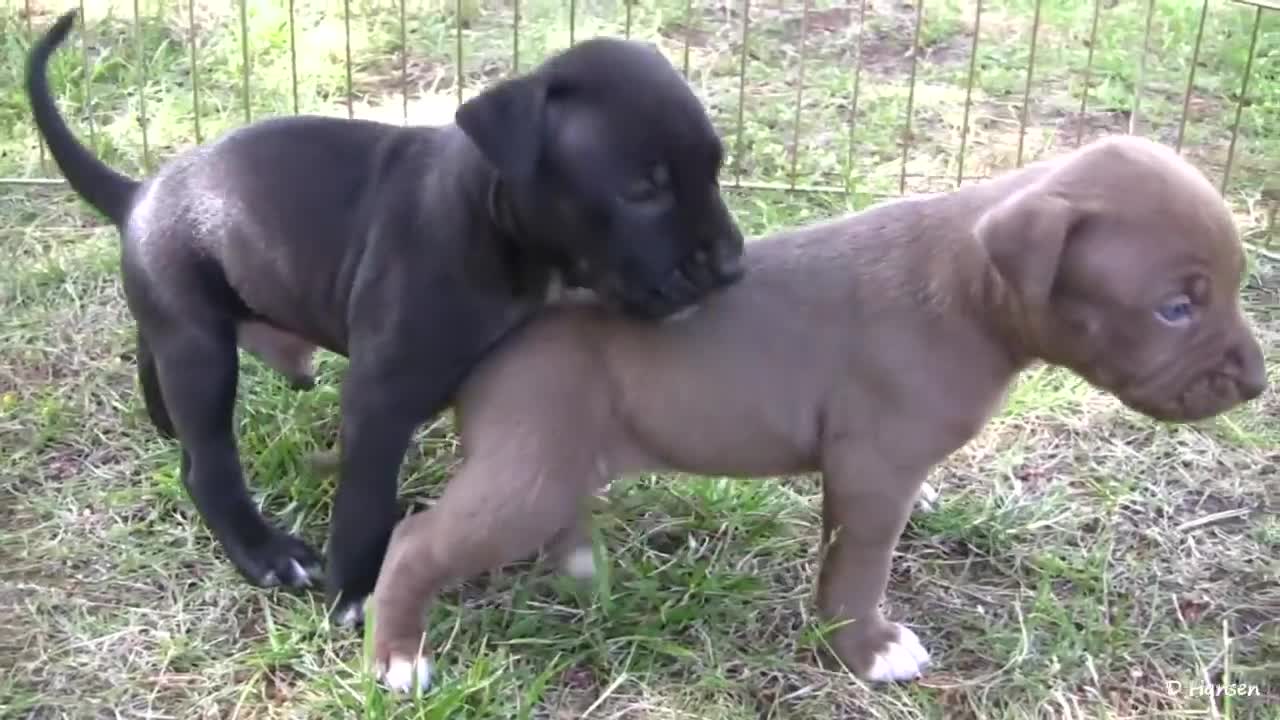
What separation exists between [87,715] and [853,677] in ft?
4.48

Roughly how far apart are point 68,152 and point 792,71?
321 cm

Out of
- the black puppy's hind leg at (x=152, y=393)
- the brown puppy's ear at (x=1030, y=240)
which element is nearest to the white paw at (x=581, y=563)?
the black puppy's hind leg at (x=152, y=393)

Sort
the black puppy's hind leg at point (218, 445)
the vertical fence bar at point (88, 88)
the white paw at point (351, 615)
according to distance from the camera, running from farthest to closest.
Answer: the vertical fence bar at point (88, 88) < the black puppy's hind leg at point (218, 445) < the white paw at point (351, 615)

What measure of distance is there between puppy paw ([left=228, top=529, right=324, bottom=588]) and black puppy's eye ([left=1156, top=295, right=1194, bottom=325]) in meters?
1.66

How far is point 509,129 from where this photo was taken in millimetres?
2607

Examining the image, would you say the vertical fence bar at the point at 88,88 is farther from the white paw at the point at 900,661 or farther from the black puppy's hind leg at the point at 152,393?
the white paw at the point at 900,661

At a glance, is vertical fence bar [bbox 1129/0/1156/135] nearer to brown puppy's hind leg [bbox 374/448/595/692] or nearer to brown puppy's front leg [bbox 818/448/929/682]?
brown puppy's front leg [bbox 818/448/929/682]

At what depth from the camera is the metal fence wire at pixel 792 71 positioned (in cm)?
495

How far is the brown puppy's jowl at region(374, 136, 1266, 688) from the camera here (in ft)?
8.20

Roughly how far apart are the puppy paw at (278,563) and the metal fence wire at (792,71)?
83.4 inches

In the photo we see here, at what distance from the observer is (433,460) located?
346 cm

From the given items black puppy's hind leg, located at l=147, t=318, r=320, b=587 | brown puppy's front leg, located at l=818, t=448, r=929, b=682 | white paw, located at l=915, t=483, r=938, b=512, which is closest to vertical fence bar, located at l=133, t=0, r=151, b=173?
black puppy's hind leg, located at l=147, t=318, r=320, b=587

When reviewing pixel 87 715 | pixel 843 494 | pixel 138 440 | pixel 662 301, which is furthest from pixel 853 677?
Answer: pixel 138 440

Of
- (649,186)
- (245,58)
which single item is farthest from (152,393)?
(245,58)
